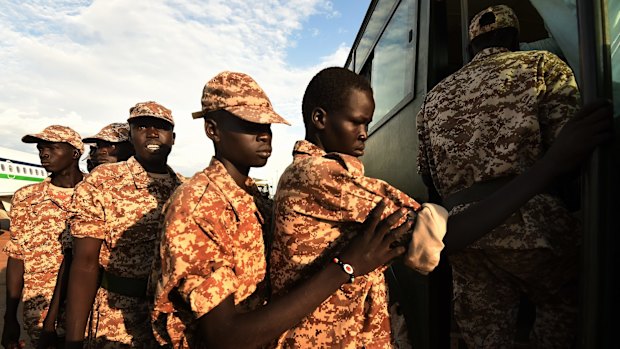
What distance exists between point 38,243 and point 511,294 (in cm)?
307

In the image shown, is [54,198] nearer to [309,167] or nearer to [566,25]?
[309,167]

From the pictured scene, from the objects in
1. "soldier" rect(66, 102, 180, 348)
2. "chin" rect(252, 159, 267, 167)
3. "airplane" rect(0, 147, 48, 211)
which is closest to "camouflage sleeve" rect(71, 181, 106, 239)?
"soldier" rect(66, 102, 180, 348)

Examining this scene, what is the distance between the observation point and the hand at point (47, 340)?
2074mm

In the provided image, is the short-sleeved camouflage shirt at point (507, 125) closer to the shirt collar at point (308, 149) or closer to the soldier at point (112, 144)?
the shirt collar at point (308, 149)

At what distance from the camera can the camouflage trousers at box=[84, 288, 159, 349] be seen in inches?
74.5

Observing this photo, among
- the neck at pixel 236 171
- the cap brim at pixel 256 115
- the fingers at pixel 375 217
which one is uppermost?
the cap brim at pixel 256 115

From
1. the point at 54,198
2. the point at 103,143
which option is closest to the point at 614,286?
the point at 54,198

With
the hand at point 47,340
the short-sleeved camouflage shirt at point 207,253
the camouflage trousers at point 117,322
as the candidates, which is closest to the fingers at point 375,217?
the short-sleeved camouflage shirt at point 207,253

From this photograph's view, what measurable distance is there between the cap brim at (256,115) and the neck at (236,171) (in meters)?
0.18

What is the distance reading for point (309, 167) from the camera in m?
1.12

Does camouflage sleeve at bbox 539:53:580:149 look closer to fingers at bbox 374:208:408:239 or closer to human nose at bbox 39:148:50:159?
fingers at bbox 374:208:408:239

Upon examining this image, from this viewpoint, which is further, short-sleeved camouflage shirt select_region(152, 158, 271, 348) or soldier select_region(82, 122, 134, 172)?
soldier select_region(82, 122, 134, 172)

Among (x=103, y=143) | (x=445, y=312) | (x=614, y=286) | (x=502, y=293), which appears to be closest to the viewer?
(x=614, y=286)

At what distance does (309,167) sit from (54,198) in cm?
264
